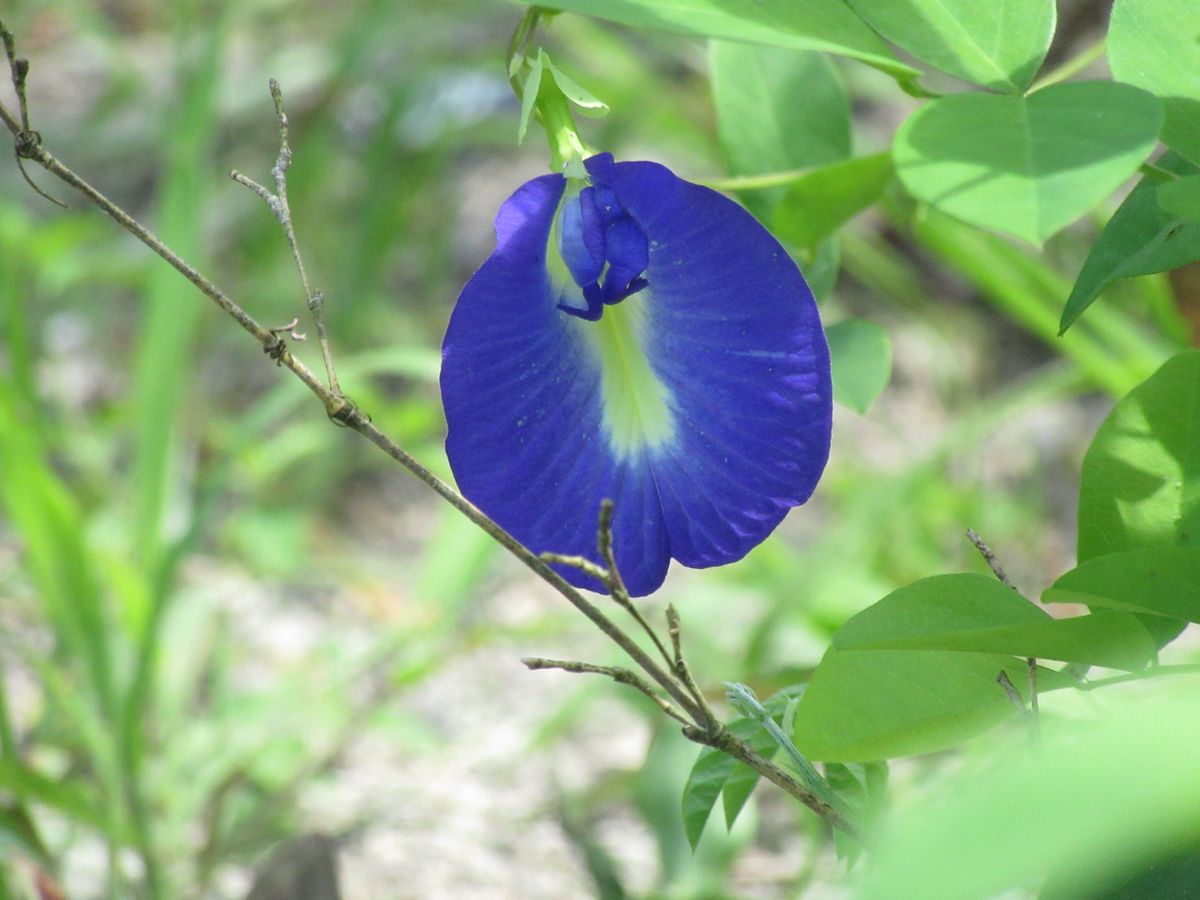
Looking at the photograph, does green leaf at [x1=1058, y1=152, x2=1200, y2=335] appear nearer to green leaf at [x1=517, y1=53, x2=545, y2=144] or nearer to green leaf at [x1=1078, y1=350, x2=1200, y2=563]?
green leaf at [x1=1078, y1=350, x2=1200, y2=563]

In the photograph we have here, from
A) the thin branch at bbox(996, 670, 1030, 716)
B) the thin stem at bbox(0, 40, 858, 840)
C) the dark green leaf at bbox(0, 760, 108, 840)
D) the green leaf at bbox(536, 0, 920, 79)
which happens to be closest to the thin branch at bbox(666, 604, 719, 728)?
the thin stem at bbox(0, 40, 858, 840)

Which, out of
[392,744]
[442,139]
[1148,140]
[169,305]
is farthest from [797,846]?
[442,139]

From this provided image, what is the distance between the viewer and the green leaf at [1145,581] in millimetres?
482

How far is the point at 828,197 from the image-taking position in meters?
0.68

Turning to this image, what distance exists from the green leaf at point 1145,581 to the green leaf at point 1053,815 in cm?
19

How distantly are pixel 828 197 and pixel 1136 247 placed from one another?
7.1 inches

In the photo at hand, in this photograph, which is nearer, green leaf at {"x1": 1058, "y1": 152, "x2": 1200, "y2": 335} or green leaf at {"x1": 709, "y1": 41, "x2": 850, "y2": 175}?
green leaf at {"x1": 1058, "y1": 152, "x2": 1200, "y2": 335}

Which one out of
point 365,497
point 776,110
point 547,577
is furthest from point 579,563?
point 365,497

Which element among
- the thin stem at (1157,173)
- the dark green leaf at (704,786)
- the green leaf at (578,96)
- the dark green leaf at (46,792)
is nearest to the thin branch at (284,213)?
the green leaf at (578,96)

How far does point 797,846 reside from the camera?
1483 mm

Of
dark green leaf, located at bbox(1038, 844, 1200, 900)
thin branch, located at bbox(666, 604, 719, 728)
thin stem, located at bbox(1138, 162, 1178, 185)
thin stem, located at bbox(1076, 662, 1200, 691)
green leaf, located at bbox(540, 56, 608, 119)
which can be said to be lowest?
dark green leaf, located at bbox(1038, 844, 1200, 900)

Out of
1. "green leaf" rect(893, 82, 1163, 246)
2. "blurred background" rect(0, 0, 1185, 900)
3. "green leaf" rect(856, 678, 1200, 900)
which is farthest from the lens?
"blurred background" rect(0, 0, 1185, 900)

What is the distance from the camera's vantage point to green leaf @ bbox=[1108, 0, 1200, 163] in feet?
1.66

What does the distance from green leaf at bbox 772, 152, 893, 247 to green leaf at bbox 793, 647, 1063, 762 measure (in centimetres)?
25
